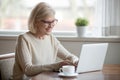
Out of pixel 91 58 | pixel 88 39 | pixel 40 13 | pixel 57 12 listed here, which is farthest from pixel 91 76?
pixel 57 12

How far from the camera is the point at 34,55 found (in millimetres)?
2463

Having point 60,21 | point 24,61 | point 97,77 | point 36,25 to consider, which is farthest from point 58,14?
point 97,77

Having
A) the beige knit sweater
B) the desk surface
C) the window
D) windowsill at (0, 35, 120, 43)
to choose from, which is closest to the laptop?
the desk surface

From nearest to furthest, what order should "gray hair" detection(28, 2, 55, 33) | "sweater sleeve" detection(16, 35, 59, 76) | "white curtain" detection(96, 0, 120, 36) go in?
"sweater sleeve" detection(16, 35, 59, 76)
"gray hair" detection(28, 2, 55, 33)
"white curtain" detection(96, 0, 120, 36)

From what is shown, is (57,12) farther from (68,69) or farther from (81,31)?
(68,69)

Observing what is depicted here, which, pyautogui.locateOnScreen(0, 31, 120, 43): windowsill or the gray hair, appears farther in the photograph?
pyautogui.locateOnScreen(0, 31, 120, 43): windowsill

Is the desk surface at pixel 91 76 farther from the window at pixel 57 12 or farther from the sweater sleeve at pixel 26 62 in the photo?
the window at pixel 57 12

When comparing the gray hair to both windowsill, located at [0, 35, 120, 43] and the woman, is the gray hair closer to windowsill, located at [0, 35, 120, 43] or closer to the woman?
the woman

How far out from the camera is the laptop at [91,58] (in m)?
2.14

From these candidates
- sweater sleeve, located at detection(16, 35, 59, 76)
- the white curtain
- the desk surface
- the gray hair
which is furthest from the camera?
the white curtain

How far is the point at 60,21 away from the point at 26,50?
120cm

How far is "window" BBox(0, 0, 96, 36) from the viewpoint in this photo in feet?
11.3

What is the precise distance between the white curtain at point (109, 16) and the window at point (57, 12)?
0.19 m

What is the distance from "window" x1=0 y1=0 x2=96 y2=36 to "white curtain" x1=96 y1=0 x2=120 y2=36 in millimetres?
194
